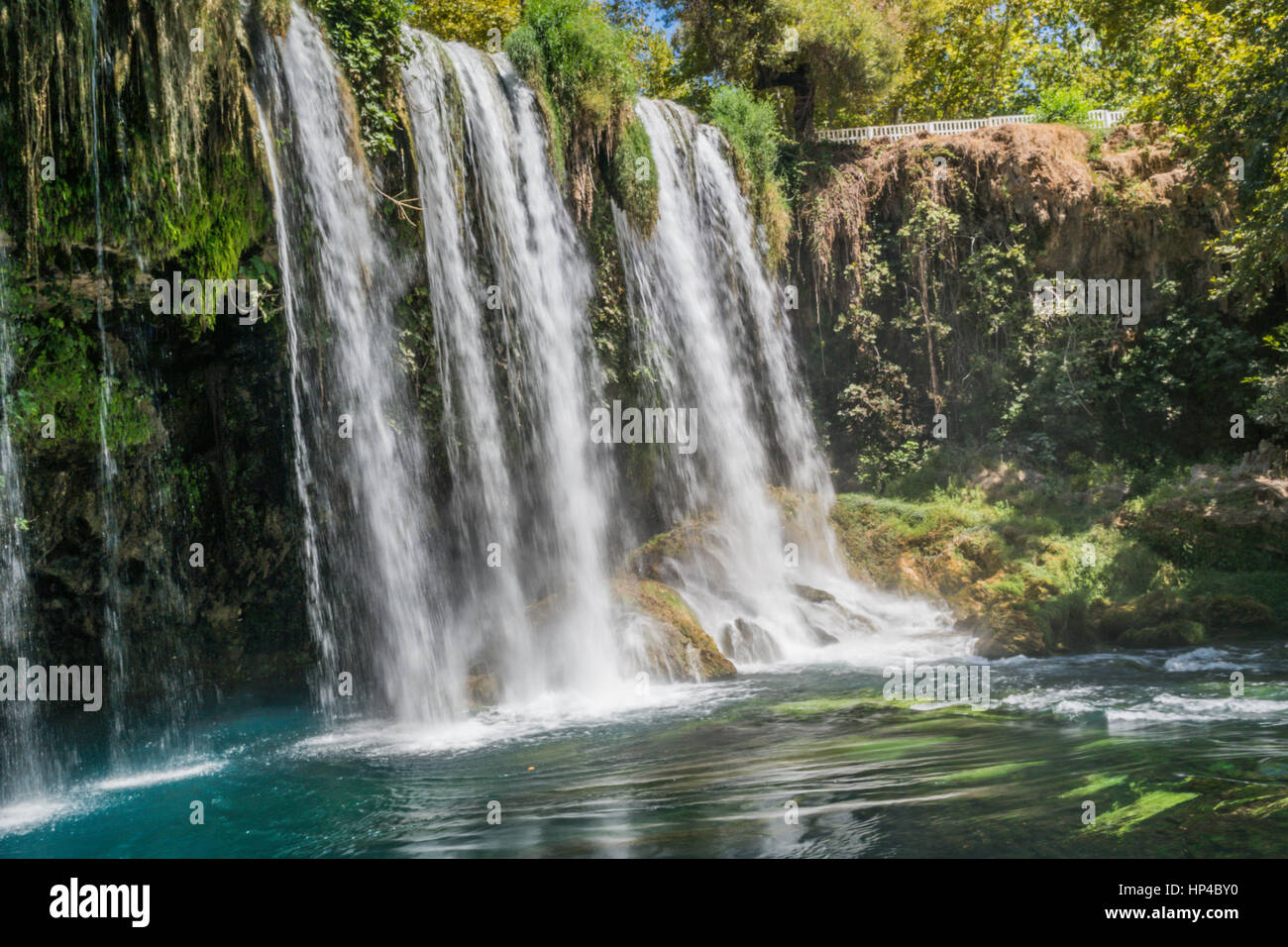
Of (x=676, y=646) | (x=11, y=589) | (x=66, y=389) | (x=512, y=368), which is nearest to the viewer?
(x=66, y=389)

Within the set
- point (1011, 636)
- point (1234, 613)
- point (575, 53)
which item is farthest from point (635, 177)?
point (1234, 613)

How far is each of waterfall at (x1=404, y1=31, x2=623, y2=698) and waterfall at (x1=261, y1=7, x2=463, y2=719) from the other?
2.46 ft

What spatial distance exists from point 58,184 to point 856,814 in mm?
8893

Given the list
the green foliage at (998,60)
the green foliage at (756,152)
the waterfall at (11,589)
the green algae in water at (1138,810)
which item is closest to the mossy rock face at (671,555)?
the green foliage at (756,152)

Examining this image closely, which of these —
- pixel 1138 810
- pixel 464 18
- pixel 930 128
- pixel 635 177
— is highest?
pixel 464 18

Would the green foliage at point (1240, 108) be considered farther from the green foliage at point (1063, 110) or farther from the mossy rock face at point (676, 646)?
the mossy rock face at point (676, 646)

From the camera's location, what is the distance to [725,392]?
16766 millimetres

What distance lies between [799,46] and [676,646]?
14283 mm

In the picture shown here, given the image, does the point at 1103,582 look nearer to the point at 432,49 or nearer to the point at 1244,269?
the point at 1244,269

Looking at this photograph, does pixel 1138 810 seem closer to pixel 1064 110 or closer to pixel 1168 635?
pixel 1168 635

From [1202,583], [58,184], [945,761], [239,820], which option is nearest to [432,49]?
[58,184]

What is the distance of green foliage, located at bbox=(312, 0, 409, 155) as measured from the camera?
11148 mm

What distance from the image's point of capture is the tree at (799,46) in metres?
19.7
